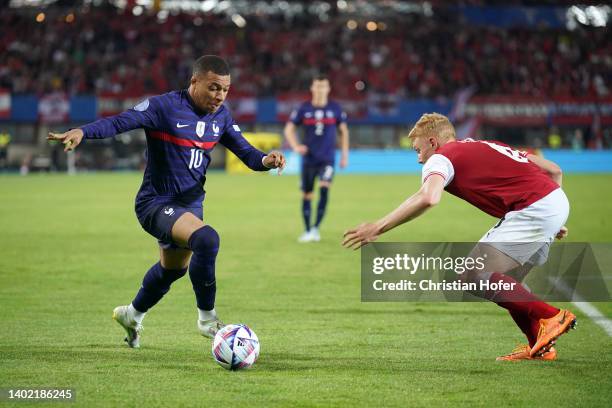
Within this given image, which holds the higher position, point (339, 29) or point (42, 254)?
point (339, 29)

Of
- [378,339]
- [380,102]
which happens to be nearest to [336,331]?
[378,339]

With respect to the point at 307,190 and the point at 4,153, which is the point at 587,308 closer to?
the point at 307,190

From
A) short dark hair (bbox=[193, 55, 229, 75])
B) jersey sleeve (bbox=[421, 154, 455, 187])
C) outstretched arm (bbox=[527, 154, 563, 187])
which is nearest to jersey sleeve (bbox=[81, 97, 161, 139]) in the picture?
short dark hair (bbox=[193, 55, 229, 75])

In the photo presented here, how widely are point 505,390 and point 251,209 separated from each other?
616 inches

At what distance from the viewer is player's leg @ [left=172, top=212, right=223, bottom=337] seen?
616 cm

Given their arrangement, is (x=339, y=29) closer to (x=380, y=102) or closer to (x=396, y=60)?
(x=396, y=60)

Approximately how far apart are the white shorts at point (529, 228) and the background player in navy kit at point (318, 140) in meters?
8.83

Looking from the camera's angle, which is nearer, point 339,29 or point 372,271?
point 372,271

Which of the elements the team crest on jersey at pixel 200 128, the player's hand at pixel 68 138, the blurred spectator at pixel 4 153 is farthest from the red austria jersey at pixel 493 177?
the blurred spectator at pixel 4 153

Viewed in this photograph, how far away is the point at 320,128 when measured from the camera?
50.0ft

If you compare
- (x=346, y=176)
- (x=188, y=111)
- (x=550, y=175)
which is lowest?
(x=346, y=176)

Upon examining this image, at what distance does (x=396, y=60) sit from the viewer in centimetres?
4322

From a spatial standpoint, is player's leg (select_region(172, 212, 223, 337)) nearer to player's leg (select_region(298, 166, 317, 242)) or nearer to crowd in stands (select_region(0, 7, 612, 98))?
player's leg (select_region(298, 166, 317, 242))

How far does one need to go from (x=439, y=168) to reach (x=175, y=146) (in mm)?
2074
